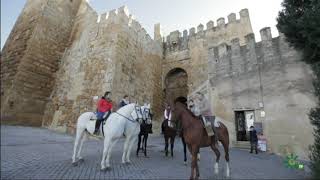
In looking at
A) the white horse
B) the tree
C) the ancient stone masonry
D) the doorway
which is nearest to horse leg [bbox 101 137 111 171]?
the white horse

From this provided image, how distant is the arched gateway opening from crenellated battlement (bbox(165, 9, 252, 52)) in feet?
7.12

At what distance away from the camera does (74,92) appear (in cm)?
1279

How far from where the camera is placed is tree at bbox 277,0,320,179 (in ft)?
16.0

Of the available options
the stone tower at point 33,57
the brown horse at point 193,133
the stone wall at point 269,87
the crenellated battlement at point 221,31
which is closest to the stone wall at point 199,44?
the crenellated battlement at point 221,31

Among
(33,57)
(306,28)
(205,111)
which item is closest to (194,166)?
(205,111)

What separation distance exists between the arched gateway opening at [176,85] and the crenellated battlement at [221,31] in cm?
217

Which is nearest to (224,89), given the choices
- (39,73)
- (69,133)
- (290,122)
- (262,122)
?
(262,122)

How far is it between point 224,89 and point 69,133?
8590 mm

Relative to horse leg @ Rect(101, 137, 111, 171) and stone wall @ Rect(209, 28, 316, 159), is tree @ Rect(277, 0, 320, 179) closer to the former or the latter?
stone wall @ Rect(209, 28, 316, 159)

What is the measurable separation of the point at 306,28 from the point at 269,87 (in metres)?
3.49

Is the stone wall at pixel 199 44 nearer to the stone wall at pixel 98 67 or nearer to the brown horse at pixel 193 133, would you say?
the stone wall at pixel 98 67

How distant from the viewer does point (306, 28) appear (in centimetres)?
595

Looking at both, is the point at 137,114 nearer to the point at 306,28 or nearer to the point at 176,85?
the point at 306,28

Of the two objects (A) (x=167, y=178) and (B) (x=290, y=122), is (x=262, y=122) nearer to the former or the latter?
(B) (x=290, y=122)
